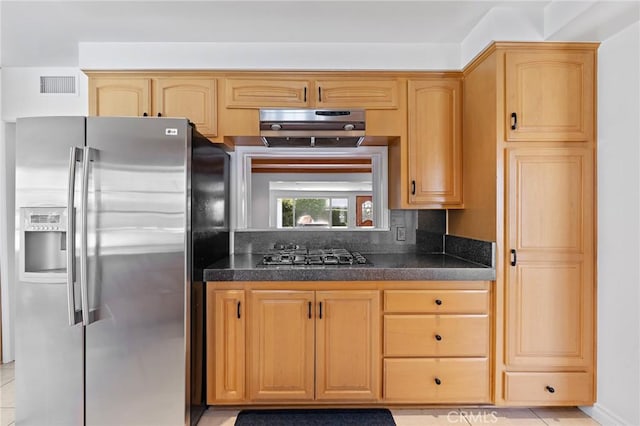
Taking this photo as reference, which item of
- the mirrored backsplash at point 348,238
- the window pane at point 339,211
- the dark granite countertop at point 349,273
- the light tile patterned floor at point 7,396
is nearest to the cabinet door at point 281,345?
the dark granite countertop at point 349,273

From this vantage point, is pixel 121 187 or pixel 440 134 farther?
pixel 440 134

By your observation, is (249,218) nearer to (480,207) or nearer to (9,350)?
(480,207)

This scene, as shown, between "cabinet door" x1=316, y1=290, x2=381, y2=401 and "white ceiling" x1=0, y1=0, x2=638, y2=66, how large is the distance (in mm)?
1686

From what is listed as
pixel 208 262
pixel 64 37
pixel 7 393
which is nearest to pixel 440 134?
pixel 208 262

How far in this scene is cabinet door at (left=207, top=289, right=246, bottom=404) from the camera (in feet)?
7.16

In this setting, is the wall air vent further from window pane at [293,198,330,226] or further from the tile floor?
the tile floor

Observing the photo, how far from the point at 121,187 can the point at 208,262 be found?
69cm

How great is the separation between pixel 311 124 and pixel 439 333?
157cm
